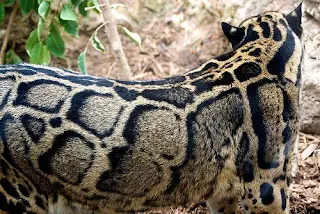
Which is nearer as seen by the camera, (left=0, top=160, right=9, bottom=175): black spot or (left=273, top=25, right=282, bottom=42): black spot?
(left=0, top=160, right=9, bottom=175): black spot

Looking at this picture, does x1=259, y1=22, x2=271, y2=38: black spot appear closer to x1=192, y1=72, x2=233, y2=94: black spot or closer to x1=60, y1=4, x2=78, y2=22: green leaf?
x1=192, y1=72, x2=233, y2=94: black spot

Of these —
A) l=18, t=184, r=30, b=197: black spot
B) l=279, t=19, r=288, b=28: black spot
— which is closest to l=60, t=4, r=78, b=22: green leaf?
l=279, t=19, r=288, b=28: black spot

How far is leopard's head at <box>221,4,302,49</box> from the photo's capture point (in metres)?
4.66

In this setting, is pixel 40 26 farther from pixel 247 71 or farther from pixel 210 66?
pixel 247 71

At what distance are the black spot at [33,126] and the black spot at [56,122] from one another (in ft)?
0.17

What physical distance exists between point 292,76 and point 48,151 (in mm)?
1642

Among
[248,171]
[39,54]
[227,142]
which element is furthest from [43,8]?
[248,171]

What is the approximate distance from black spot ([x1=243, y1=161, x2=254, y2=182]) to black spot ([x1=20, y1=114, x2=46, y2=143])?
1.28 meters

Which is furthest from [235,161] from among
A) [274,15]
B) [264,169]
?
[274,15]

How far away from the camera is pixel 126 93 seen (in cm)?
421

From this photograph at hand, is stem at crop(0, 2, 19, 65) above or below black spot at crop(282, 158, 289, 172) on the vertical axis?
above

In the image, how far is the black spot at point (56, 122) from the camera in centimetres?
407

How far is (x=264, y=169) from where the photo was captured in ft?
14.4

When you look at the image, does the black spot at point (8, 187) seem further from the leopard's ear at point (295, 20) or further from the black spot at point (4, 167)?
the leopard's ear at point (295, 20)
